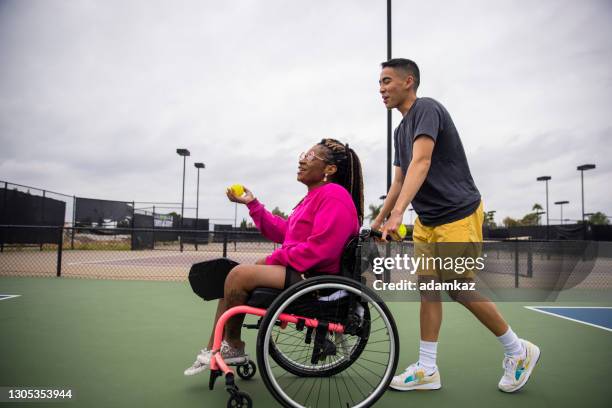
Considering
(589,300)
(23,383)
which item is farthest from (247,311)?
(589,300)

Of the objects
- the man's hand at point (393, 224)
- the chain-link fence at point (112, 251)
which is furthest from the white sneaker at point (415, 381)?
the chain-link fence at point (112, 251)

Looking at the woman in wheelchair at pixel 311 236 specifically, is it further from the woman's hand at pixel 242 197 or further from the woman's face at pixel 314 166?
the woman's hand at pixel 242 197

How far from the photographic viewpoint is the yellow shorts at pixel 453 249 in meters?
2.12

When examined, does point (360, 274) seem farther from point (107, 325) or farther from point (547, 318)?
point (547, 318)

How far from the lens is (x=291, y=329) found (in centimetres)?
358

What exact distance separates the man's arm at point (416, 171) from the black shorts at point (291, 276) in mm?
540

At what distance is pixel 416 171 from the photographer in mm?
2119

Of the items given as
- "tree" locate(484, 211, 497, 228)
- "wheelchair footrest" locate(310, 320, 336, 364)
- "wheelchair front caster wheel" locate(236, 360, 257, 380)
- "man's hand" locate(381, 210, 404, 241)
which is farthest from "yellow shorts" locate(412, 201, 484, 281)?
"tree" locate(484, 211, 497, 228)

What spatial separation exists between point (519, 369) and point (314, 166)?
1645mm

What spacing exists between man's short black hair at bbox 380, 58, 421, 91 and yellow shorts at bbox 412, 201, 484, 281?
87 cm

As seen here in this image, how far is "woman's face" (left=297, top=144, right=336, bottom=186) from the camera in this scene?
216 centimetres

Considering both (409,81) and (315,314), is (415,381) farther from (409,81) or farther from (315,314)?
(409,81)

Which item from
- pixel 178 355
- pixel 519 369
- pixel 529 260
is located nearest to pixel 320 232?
pixel 519 369

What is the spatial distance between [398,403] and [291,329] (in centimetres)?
155
